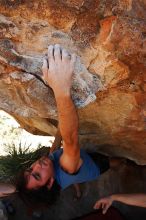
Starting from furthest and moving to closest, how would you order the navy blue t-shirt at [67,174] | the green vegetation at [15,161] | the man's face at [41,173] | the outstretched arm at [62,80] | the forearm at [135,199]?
the green vegetation at [15,161], the forearm at [135,199], the navy blue t-shirt at [67,174], the man's face at [41,173], the outstretched arm at [62,80]

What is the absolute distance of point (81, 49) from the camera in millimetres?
2455

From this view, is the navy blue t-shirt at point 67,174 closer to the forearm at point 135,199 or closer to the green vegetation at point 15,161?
the forearm at point 135,199

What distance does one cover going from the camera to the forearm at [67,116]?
2.37 m

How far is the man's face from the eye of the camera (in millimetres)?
3033

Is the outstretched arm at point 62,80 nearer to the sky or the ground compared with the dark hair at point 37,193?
nearer to the sky

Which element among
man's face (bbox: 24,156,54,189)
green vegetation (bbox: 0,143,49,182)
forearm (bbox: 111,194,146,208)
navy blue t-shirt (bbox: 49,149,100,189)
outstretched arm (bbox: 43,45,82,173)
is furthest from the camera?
green vegetation (bbox: 0,143,49,182)

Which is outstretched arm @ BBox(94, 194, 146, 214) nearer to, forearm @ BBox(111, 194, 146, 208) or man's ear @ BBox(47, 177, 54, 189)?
forearm @ BBox(111, 194, 146, 208)

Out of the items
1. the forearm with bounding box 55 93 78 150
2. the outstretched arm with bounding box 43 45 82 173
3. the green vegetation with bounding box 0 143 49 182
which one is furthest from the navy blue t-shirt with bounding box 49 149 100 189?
the green vegetation with bounding box 0 143 49 182

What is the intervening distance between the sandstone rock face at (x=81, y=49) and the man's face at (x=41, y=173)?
374mm

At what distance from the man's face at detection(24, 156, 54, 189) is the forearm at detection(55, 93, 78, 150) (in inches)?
18.9

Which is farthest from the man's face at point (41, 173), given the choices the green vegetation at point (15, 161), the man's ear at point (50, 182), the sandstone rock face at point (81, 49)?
the green vegetation at point (15, 161)

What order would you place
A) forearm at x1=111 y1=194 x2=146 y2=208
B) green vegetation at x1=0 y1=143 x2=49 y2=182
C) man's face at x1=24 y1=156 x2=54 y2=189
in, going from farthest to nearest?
1. green vegetation at x1=0 y1=143 x2=49 y2=182
2. forearm at x1=111 y1=194 x2=146 y2=208
3. man's face at x1=24 y1=156 x2=54 y2=189

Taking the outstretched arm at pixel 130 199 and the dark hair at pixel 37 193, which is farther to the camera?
the outstretched arm at pixel 130 199

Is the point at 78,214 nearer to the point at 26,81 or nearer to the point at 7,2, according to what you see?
Answer: the point at 26,81
